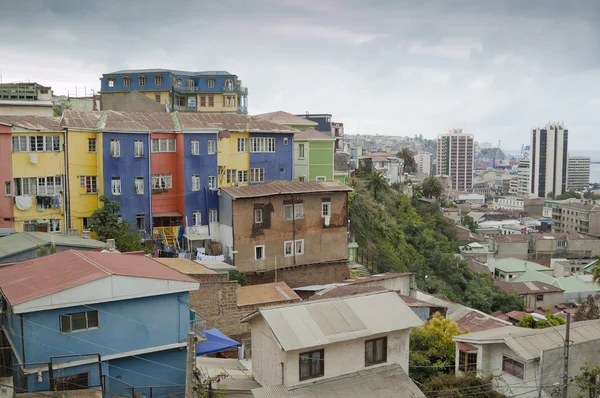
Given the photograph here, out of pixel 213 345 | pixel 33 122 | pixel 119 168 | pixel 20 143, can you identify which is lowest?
pixel 213 345

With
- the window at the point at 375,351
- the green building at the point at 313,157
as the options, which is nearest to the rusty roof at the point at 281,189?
the green building at the point at 313,157

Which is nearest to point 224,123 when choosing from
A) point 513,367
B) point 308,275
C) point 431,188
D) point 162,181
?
point 162,181

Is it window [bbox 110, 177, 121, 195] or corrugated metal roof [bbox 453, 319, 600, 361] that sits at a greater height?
window [bbox 110, 177, 121, 195]

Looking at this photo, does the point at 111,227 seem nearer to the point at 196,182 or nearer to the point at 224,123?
the point at 196,182

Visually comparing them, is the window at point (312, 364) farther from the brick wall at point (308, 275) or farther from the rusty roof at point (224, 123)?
the rusty roof at point (224, 123)

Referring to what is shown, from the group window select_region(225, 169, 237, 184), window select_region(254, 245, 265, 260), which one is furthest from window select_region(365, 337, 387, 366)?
window select_region(225, 169, 237, 184)

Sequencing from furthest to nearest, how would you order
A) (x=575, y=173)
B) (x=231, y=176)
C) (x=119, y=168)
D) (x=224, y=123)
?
(x=575, y=173) < (x=224, y=123) < (x=231, y=176) < (x=119, y=168)

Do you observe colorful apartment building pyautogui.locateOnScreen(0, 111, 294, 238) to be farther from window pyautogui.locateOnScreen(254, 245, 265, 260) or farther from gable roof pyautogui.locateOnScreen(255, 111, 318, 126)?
gable roof pyautogui.locateOnScreen(255, 111, 318, 126)
